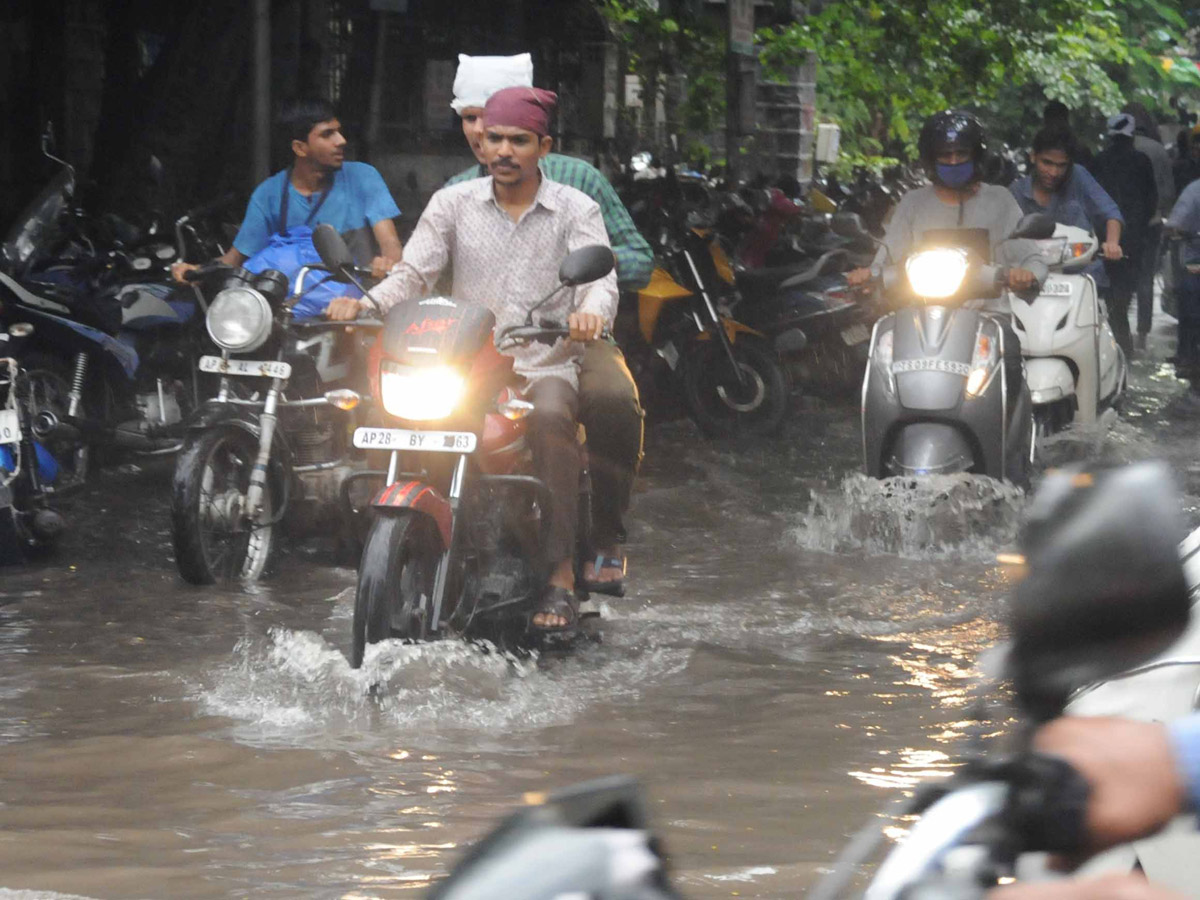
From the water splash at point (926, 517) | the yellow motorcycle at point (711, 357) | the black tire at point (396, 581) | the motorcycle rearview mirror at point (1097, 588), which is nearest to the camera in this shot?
the motorcycle rearview mirror at point (1097, 588)

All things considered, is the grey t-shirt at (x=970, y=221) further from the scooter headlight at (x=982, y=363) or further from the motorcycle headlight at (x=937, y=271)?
the scooter headlight at (x=982, y=363)

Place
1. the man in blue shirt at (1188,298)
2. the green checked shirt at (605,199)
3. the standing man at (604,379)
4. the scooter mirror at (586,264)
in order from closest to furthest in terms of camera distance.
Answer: the scooter mirror at (586,264) < the standing man at (604,379) < the green checked shirt at (605,199) < the man in blue shirt at (1188,298)

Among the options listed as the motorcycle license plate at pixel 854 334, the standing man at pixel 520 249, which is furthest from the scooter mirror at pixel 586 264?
the motorcycle license plate at pixel 854 334

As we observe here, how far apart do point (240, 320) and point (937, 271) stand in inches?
107

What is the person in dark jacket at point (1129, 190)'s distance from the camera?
14469 mm

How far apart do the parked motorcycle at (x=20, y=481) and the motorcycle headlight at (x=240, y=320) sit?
85cm

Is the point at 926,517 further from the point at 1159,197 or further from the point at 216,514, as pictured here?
the point at 1159,197

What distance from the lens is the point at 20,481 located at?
7402 mm

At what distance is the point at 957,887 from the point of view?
1.49 metres

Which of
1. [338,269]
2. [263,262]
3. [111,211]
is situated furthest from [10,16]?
[338,269]

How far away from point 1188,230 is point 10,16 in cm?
914

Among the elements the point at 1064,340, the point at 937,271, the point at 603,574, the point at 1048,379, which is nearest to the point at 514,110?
the point at 603,574

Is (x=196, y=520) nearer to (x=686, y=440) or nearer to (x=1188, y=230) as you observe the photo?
(x=686, y=440)

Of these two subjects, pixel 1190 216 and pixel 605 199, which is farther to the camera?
pixel 1190 216
